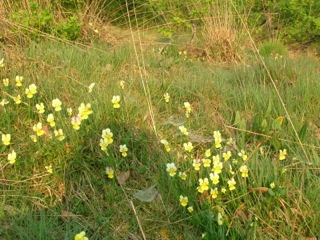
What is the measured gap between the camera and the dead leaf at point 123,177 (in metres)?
2.34

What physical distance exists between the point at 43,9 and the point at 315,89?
304cm

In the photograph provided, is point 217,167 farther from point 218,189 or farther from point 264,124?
point 264,124

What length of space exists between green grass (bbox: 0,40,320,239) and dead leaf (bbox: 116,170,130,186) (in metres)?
0.03

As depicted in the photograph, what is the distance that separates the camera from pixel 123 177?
7.76 ft

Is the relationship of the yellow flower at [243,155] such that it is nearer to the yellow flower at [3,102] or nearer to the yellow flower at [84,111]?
the yellow flower at [84,111]

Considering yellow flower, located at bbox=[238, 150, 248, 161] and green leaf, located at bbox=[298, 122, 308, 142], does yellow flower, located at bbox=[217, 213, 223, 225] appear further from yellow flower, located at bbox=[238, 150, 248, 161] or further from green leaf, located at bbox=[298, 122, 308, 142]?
green leaf, located at bbox=[298, 122, 308, 142]

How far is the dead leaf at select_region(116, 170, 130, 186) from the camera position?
7.68 feet

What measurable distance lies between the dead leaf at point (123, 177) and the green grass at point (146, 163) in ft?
0.09

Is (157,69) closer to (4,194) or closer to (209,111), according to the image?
(209,111)

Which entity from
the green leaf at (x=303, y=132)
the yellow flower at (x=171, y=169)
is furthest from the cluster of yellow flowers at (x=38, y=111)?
the green leaf at (x=303, y=132)

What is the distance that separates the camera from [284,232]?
195 cm

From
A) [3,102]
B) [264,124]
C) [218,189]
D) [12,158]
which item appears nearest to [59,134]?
[12,158]

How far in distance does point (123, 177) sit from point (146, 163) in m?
0.17

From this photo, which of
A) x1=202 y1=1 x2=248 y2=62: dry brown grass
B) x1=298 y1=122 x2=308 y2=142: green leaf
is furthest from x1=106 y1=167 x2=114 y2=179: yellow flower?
x1=202 y1=1 x2=248 y2=62: dry brown grass
